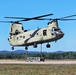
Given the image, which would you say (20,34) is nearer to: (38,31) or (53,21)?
(38,31)

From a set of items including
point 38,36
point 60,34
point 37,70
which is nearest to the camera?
point 37,70

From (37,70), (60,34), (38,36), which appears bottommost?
(37,70)

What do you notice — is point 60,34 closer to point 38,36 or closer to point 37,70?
point 38,36

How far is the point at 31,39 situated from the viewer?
2527 inches

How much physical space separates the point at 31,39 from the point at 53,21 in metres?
6.96

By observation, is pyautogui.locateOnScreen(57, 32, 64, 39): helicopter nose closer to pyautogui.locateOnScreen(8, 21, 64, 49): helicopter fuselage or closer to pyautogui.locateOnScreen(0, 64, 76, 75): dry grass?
pyautogui.locateOnScreen(8, 21, 64, 49): helicopter fuselage

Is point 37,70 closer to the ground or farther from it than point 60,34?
closer to the ground

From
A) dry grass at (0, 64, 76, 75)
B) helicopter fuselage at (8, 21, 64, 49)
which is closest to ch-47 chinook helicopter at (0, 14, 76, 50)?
helicopter fuselage at (8, 21, 64, 49)

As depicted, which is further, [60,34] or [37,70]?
[60,34]

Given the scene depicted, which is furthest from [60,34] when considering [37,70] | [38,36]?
A: [37,70]

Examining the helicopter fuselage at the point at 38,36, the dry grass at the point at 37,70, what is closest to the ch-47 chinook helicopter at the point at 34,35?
the helicopter fuselage at the point at 38,36

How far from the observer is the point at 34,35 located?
2501 inches

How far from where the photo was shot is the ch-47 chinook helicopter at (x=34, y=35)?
59.2 metres

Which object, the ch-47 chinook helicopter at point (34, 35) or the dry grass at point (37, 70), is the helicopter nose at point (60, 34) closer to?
the ch-47 chinook helicopter at point (34, 35)
